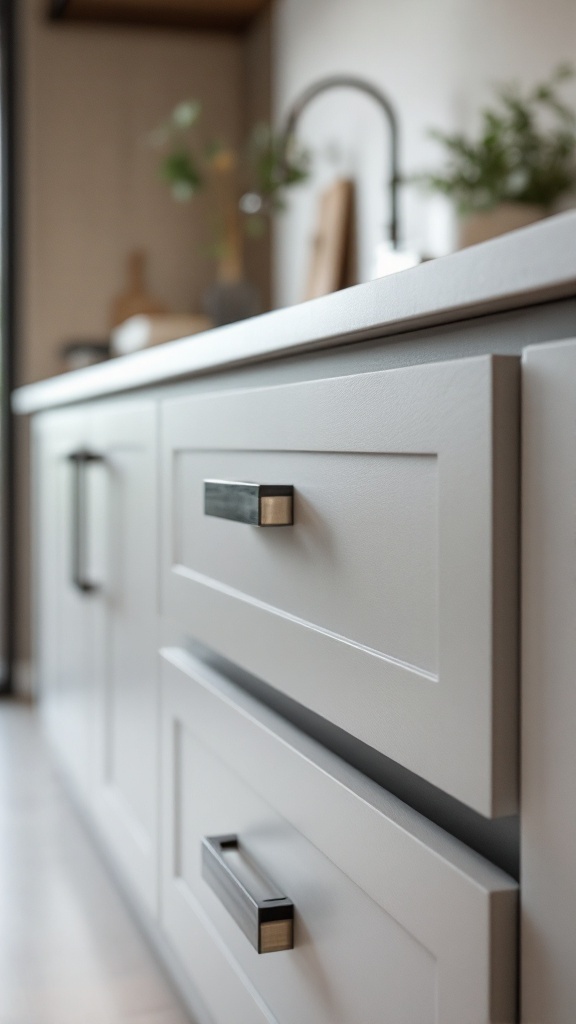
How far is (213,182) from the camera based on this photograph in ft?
9.52

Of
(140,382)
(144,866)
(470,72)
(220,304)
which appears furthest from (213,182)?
(144,866)

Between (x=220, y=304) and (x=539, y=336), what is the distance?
6.10 feet

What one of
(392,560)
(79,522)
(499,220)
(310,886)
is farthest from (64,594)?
(392,560)

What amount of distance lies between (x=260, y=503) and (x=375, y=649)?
176mm

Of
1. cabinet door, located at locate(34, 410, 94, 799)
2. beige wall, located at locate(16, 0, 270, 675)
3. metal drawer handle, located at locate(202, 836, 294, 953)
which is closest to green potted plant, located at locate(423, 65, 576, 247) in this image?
cabinet door, located at locate(34, 410, 94, 799)

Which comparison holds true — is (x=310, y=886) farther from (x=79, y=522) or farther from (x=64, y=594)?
(x=64, y=594)

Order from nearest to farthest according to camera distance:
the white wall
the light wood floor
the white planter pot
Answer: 1. the light wood floor
2. the white planter pot
3. the white wall

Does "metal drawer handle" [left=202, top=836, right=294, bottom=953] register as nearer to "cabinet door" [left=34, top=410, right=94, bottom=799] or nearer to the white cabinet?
the white cabinet

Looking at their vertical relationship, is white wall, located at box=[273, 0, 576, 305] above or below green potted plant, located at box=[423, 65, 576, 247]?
above

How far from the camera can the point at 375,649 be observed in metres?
0.63

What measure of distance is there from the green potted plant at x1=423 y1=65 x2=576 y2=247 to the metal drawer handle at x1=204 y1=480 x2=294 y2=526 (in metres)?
0.85

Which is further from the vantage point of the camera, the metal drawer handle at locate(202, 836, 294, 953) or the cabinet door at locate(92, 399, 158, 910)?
the cabinet door at locate(92, 399, 158, 910)

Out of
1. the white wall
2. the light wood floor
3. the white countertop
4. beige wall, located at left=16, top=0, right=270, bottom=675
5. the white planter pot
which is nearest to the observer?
the white countertop

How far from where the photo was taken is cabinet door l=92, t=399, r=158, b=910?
4.14 ft
